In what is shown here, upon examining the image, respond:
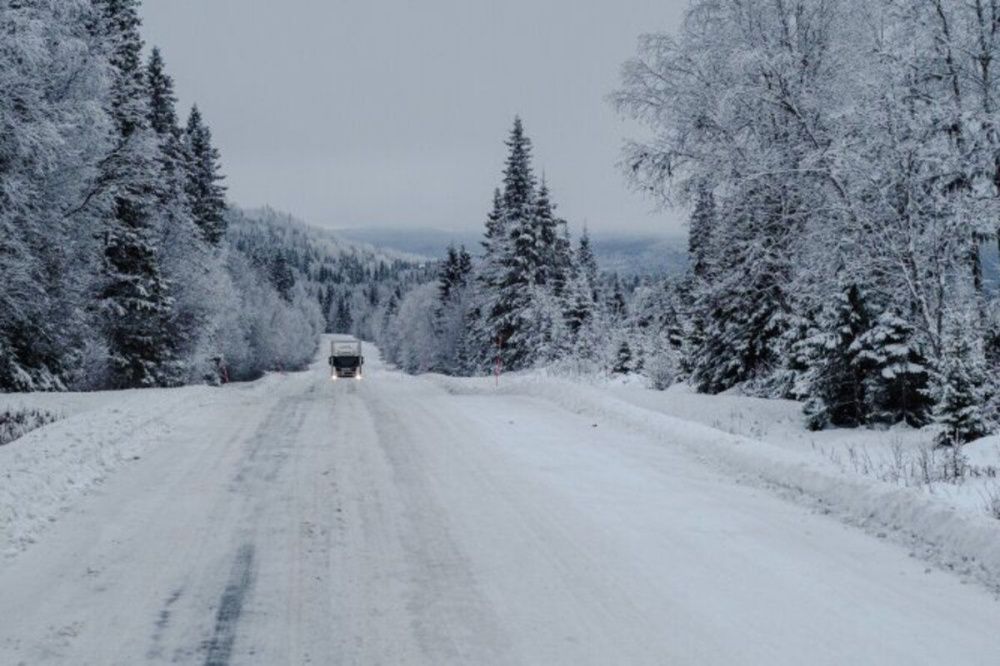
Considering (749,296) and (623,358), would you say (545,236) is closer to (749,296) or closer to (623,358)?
(623,358)

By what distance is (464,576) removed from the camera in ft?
17.2

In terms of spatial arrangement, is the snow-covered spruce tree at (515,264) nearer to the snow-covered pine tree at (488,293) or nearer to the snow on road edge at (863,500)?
the snow-covered pine tree at (488,293)

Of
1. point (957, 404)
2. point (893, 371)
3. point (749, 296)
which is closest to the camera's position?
point (957, 404)

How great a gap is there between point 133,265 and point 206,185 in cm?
1852

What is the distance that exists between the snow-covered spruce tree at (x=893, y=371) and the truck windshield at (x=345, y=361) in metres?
31.3

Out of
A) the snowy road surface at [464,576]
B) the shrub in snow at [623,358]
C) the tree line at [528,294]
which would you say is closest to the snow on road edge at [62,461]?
the snowy road surface at [464,576]

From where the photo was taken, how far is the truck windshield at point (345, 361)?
4162cm

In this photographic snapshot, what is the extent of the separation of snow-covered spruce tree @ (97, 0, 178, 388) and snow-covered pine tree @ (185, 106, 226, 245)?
523 inches

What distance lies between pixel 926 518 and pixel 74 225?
21386mm

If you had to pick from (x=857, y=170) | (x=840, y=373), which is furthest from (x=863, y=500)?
(x=840, y=373)

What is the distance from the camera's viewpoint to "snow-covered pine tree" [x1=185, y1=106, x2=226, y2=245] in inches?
1676

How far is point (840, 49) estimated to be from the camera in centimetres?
1509

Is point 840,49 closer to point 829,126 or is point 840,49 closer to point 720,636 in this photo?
point 829,126

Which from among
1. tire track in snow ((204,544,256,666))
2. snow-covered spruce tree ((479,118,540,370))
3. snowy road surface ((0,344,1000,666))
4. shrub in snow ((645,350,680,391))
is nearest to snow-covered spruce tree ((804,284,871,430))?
snowy road surface ((0,344,1000,666))
